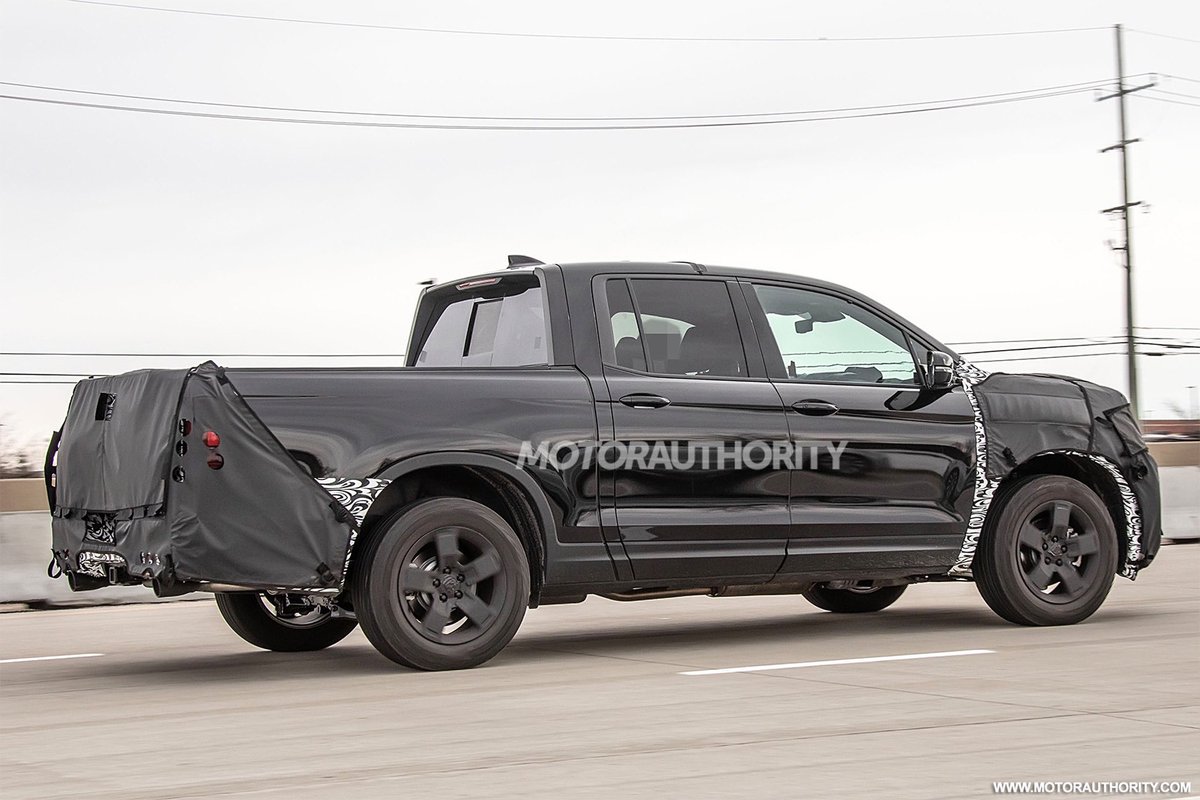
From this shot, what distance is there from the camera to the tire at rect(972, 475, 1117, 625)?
9.05m

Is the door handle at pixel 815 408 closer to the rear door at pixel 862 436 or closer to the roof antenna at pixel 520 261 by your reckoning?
the rear door at pixel 862 436

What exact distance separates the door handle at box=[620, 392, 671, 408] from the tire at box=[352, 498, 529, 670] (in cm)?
87

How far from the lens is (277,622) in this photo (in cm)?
885

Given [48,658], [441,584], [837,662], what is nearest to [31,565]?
[48,658]

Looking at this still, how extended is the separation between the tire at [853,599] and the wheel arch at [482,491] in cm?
303

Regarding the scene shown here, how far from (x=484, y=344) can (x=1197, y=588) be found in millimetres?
5999

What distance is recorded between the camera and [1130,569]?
945 cm

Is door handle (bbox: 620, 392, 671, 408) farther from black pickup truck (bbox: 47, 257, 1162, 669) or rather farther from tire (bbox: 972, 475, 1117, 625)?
tire (bbox: 972, 475, 1117, 625)

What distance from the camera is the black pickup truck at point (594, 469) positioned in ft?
23.9

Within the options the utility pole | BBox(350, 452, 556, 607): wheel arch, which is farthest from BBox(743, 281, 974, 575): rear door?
the utility pole

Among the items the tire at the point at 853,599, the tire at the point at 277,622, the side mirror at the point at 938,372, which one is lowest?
the tire at the point at 853,599

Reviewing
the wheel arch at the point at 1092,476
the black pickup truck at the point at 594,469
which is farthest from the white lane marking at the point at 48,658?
A: the wheel arch at the point at 1092,476

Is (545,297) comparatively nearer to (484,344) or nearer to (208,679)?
(484,344)

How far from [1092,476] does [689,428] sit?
113 inches
